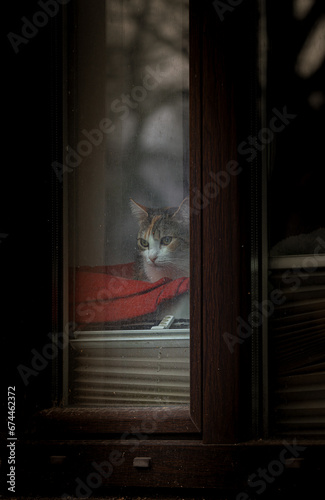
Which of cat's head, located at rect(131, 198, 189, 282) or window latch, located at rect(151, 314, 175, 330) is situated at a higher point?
cat's head, located at rect(131, 198, 189, 282)

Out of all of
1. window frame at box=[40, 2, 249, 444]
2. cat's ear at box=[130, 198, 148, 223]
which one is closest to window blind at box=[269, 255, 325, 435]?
window frame at box=[40, 2, 249, 444]

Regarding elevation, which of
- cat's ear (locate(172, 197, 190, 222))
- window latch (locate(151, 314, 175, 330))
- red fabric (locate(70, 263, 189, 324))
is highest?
cat's ear (locate(172, 197, 190, 222))

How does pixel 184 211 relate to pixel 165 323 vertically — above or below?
above

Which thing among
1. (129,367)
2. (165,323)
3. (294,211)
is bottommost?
(129,367)

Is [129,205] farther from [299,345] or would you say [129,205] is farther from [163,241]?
[299,345]

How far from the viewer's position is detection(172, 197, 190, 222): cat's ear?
100 cm

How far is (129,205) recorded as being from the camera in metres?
1.03

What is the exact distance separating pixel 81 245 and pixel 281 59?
70cm

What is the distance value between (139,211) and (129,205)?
31mm

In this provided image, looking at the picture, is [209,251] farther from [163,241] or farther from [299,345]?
[299,345]

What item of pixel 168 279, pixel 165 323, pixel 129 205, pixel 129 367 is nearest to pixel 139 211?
pixel 129 205

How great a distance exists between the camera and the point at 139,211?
3.36 feet

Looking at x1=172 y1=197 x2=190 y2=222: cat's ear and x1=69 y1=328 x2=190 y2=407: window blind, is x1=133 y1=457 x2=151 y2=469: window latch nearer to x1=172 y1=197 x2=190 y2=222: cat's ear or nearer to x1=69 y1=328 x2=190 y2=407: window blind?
x1=69 y1=328 x2=190 y2=407: window blind

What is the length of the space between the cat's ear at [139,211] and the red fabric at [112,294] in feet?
0.41
